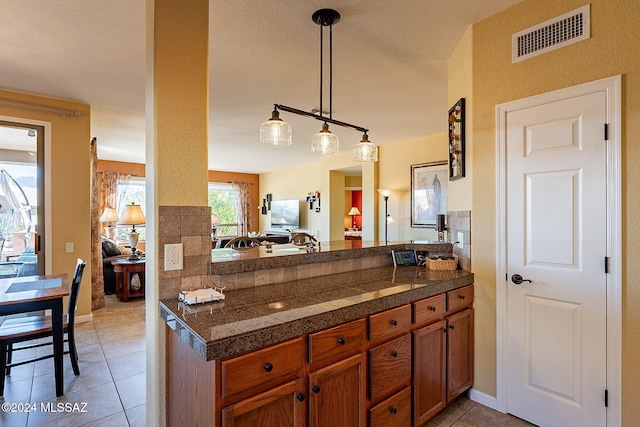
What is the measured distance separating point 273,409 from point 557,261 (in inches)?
71.4

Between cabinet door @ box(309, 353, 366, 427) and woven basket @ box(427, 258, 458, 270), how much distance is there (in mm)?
1092

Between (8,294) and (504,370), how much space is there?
349 centimetres

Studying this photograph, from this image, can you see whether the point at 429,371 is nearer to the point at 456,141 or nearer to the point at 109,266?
the point at 456,141

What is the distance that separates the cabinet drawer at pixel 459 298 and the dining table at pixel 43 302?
2.70 m

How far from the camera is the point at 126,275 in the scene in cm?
477

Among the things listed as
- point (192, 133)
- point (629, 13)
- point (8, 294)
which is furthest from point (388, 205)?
point (8, 294)

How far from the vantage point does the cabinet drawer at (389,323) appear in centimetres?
161

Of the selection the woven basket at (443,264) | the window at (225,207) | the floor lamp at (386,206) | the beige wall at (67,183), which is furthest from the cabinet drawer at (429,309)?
the window at (225,207)

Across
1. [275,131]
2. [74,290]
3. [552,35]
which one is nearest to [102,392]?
[74,290]

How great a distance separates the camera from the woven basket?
237cm

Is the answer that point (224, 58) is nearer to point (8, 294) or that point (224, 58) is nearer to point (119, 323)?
point (8, 294)

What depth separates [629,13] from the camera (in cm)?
167

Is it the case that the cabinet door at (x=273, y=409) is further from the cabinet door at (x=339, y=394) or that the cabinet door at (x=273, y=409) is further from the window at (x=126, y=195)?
the window at (x=126, y=195)

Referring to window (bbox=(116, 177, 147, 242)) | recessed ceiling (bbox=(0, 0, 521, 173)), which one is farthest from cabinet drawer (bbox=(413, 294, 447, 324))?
window (bbox=(116, 177, 147, 242))
